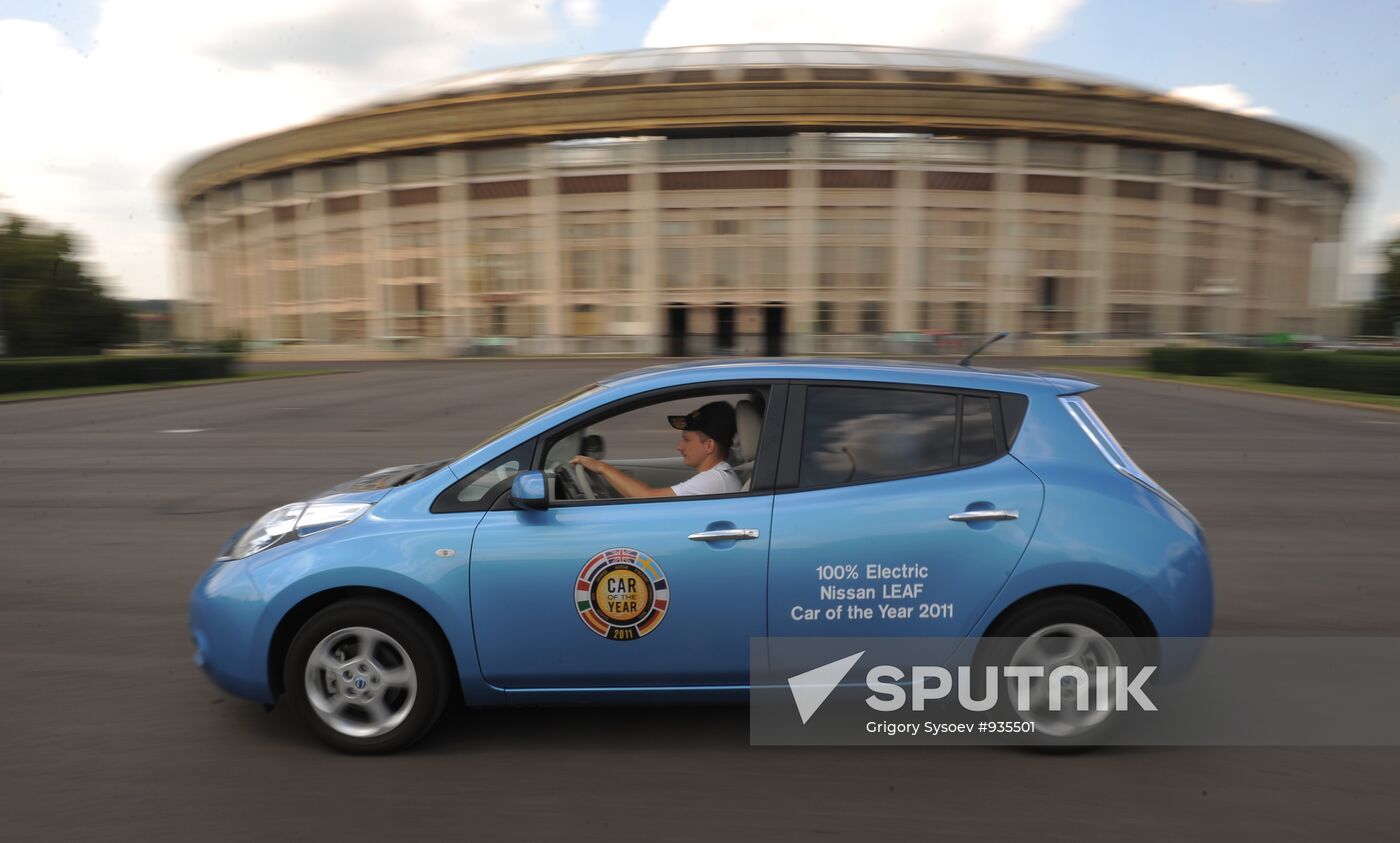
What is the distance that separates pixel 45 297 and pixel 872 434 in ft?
162

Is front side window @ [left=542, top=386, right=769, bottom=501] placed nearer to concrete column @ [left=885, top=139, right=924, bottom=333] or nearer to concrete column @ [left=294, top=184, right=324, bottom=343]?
concrete column @ [left=885, top=139, right=924, bottom=333]

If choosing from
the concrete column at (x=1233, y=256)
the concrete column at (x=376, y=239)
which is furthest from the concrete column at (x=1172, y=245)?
the concrete column at (x=376, y=239)

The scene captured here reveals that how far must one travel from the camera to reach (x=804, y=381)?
152 inches

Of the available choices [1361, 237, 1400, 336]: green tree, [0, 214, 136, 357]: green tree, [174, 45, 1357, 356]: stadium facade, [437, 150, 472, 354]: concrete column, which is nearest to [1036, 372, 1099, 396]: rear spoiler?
[0, 214, 136, 357]: green tree

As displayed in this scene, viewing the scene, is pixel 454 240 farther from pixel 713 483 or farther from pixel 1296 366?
pixel 713 483

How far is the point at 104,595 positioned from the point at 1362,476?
12544 mm

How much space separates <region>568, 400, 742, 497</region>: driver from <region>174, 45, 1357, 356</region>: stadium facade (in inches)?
2086

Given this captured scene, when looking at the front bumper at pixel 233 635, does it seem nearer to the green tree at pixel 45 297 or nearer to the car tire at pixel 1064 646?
the car tire at pixel 1064 646

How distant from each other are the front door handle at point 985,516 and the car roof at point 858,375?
541mm

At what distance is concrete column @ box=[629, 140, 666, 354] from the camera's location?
194 ft

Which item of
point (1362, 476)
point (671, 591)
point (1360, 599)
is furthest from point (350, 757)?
point (1362, 476)

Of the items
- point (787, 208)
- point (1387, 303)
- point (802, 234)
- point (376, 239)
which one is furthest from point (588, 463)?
point (1387, 303)

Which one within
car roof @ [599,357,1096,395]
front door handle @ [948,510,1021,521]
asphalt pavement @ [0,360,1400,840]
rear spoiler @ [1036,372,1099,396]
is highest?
car roof @ [599,357,1096,395]

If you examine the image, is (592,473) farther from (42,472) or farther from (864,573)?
(42,472)
